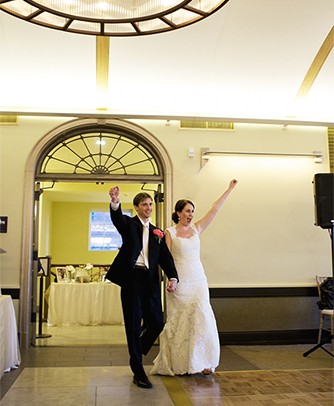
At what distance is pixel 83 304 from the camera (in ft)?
23.0

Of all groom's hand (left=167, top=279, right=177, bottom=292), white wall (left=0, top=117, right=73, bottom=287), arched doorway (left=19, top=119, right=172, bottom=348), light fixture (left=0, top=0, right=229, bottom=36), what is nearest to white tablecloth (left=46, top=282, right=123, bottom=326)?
arched doorway (left=19, top=119, right=172, bottom=348)

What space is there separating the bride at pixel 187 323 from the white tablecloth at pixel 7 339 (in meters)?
1.34

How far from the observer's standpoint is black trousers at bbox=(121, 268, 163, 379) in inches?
139

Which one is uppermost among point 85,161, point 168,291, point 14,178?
point 85,161

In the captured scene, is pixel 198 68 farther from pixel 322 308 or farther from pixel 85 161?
pixel 322 308

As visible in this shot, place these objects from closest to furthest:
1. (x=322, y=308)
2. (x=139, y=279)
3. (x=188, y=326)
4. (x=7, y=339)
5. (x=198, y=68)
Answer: (x=139, y=279) < (x=188, y=326) < (x=7, y=339) < (x=198, y=68) < (x=322, y=308)

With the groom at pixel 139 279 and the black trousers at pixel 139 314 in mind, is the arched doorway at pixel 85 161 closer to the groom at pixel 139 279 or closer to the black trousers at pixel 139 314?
the groom at pixel 139 279

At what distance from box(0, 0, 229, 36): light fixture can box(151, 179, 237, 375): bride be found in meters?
1.76

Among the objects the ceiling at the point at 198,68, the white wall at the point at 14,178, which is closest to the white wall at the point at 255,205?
the ceiling at the point at 198,68

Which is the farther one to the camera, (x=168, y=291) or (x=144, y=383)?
(x=168, y=291)

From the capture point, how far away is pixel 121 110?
5.55 m

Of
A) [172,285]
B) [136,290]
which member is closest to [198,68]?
[172,285]

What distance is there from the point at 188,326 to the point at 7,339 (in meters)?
1.68

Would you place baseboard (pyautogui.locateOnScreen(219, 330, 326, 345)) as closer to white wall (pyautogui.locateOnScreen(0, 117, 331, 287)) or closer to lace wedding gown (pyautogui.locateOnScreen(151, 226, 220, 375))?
white wall (pyautogui.locateOnScreen(0, 117, 331, 287))
